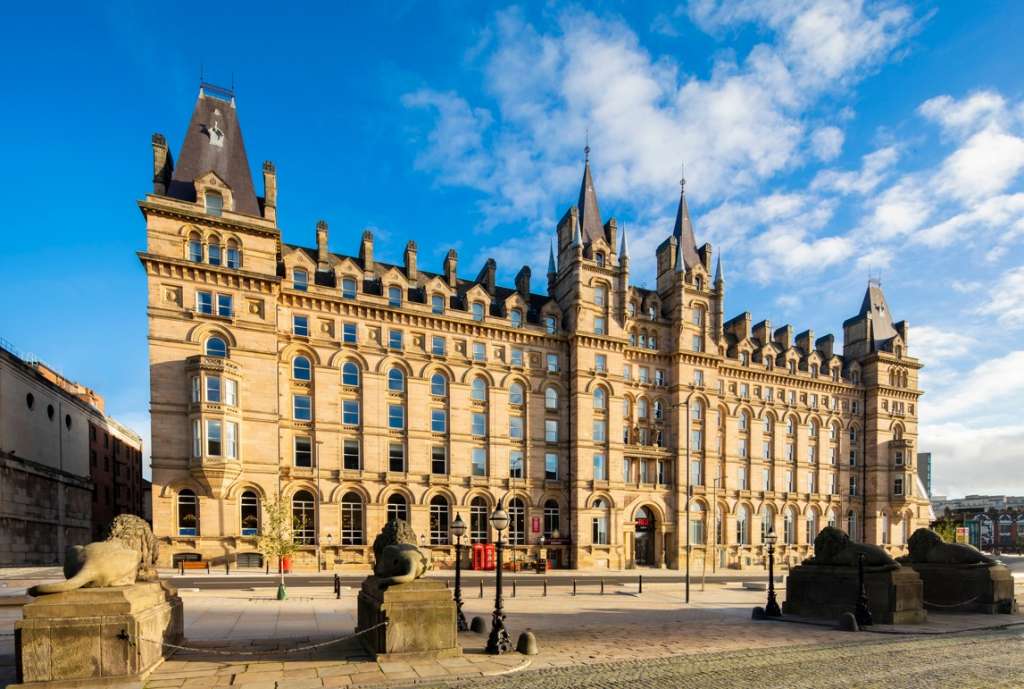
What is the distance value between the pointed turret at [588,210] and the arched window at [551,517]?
23265 millimetres

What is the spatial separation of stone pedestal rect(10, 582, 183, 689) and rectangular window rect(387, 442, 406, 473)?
29840 millimetres

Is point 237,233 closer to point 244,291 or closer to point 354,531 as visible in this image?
point 244,291

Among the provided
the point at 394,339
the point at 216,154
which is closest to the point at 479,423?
the point at 394,339

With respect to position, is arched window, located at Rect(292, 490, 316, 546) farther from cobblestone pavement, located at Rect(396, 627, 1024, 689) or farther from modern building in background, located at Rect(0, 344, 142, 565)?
cobblestone pavement, located at Rect(396, 627, 1024, 689)

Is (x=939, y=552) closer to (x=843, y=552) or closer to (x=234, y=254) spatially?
(x=843, y=552)

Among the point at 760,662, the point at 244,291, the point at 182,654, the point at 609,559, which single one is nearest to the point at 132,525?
the point at 182,654

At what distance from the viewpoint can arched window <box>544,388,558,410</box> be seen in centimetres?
4562

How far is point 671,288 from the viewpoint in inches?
2028

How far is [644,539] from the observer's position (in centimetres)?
4866

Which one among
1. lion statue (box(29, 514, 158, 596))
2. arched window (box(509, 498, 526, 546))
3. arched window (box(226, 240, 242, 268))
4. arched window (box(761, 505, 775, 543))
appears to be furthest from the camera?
arched window (box(761, 505, 775, 543))

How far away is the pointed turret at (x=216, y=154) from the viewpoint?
36875mm

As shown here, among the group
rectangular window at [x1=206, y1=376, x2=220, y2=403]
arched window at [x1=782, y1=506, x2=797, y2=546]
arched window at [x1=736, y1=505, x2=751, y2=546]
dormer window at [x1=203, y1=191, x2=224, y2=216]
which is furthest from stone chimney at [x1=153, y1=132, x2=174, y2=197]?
arched window at [x1=782, y1=506, x2=797, y2=546]

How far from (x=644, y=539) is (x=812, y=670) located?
3829 cm

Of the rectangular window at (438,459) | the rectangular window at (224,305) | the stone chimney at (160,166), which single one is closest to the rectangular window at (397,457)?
the rectangular window at (438,459)
